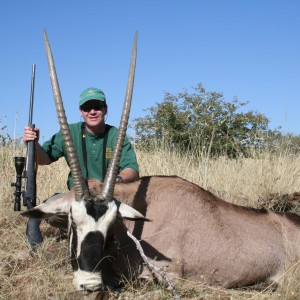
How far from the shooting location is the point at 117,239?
422 cm

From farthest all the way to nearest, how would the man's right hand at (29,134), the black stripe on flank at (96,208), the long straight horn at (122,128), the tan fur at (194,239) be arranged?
the man's right hand at (29,134) → the tan fur at (194,239) → the long straight horn at (122,128) → the black stripe on flank at (96,208)

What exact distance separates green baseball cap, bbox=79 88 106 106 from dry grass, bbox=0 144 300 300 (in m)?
1.78

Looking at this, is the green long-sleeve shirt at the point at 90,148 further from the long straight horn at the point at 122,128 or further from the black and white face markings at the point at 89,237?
the black and white face markings at the point at 89,237

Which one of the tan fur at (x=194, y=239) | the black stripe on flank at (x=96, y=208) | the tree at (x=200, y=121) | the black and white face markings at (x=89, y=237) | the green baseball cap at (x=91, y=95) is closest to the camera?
the black and white face markings at (x=89, y=237)

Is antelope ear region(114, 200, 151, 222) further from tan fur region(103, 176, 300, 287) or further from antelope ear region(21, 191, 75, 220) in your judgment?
antelope ear region(21, 191, 75, 220)

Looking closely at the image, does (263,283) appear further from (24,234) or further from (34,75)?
(34,75)

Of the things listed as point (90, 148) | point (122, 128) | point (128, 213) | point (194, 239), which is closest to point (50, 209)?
point (128, 213)

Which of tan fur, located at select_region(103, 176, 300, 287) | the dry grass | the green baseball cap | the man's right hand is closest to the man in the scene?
the green baseball cap

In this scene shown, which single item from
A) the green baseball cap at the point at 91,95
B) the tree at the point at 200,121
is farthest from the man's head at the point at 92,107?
the tree at the point at 200,121

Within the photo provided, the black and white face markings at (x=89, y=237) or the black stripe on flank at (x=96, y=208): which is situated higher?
the black stripe on flank at (x=96, y=208)

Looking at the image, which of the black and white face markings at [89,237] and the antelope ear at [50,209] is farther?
the antelope ear at [50,209]

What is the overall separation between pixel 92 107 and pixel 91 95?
0.16 m

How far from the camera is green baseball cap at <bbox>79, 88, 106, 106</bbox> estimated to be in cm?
585

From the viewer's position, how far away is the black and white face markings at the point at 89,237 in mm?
3617
